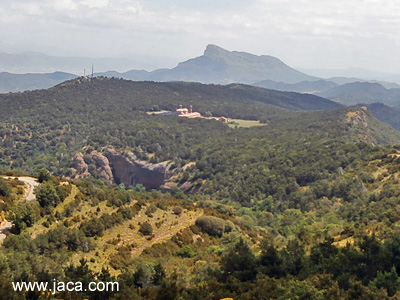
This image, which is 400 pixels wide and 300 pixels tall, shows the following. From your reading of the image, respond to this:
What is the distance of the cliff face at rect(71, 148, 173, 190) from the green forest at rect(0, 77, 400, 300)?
2107 millimetres

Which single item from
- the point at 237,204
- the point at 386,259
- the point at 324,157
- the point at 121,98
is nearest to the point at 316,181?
the point at 324,157

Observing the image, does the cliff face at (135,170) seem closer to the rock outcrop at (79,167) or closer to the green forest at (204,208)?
the green forest at (204,208)

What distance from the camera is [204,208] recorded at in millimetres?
48906

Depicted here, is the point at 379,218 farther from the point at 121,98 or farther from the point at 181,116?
the point at 121,98

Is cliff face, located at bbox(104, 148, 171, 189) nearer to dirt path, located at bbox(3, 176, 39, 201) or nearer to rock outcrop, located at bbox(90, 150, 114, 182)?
rock outcrop, located at bbox(90, 150, 114, 182)

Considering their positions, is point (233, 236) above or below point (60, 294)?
below

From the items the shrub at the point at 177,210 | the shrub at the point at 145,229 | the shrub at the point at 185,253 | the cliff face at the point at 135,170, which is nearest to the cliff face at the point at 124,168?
the cliff face at the point at 135,170

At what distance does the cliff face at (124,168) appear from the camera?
103m

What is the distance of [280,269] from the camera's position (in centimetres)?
2556

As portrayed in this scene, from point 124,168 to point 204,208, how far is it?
65.0m

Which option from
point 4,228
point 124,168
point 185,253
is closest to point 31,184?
point 4,228

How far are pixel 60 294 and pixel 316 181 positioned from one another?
61.2 meters

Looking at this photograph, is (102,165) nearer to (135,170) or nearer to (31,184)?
(135,170)

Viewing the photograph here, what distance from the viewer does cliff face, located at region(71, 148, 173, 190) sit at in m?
103
